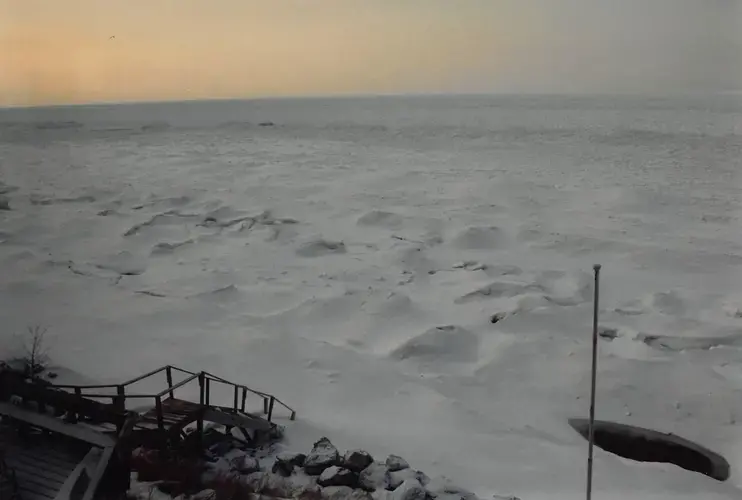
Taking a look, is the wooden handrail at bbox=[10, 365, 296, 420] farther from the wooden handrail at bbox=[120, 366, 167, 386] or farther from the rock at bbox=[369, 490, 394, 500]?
the rock at bbox=[369, 490, 394, 500]

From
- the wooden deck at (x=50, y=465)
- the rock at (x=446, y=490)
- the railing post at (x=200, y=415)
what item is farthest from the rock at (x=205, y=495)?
the rock at (x=446, y=490)

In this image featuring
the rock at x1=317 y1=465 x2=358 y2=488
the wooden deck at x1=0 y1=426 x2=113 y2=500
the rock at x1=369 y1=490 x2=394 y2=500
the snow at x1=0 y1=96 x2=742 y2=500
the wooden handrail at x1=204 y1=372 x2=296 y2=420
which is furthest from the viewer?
the snow at x1=0 y1=96 x2=742 y2=500

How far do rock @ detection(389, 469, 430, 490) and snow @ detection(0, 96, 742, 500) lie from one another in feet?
1.32

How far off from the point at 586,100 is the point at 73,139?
11.9ft

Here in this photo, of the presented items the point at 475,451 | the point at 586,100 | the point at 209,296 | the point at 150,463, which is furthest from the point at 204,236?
the point at 586,100

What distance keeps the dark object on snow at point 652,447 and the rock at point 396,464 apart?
44.2 inches

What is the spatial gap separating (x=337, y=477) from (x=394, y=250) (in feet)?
5.27

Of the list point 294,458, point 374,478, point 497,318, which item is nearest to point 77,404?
point 294,458

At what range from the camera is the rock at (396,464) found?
13.4 feet

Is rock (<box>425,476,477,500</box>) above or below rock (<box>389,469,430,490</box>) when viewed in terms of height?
below

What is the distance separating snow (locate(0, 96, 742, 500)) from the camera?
4516 millimetres

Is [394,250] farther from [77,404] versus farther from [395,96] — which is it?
[77,404]

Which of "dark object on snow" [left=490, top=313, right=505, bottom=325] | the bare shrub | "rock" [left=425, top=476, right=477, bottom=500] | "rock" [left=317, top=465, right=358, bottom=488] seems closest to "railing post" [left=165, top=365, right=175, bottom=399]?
the bare shrub

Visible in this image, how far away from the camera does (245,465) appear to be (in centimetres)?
410
